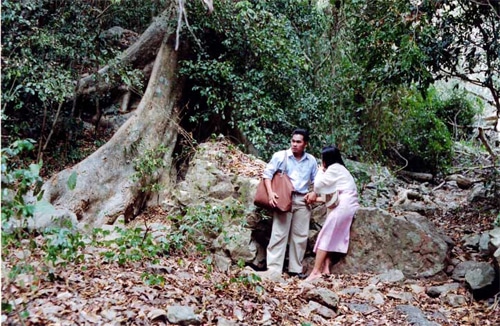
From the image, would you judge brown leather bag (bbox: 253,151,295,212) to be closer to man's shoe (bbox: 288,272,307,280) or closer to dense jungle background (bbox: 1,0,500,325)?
dense jungle background (bbox: 1,0,500,325)

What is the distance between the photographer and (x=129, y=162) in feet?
25.2

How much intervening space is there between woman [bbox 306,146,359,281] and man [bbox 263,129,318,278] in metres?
0.17

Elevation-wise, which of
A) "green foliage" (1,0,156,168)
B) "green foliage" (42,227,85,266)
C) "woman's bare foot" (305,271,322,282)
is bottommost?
"woman's bare foot" (305,271,322,282)

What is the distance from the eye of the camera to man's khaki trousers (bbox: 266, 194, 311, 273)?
223 inches

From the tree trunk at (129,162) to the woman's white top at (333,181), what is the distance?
308 centimetres

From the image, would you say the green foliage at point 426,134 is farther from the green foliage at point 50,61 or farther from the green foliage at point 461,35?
the green foliage at point 50,61

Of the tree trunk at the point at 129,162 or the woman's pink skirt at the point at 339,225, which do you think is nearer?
the woman's pink skirt at the point at 339,225

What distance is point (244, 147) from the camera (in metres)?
8.40

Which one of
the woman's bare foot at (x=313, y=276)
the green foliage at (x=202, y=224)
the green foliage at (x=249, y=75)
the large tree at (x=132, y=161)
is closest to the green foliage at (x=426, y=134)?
the green foliage at (x=249, y=75)

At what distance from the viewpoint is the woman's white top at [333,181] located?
222 inches

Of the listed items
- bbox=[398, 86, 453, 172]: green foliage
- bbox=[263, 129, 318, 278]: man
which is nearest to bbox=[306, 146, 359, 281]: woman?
bbox=[263, 129, 318, 278]: man

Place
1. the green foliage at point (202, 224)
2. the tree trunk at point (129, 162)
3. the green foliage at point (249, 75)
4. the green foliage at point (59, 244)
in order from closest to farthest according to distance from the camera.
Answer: the green foliage at point (59, 244)
the green foliage at point (202, 224)
the tree trunk at point (129, 162)
the green foliage at point (249, 75)

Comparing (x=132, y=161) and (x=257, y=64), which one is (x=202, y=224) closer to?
(x=132, y=161)

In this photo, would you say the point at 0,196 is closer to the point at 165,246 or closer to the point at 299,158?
the point at 165,246
